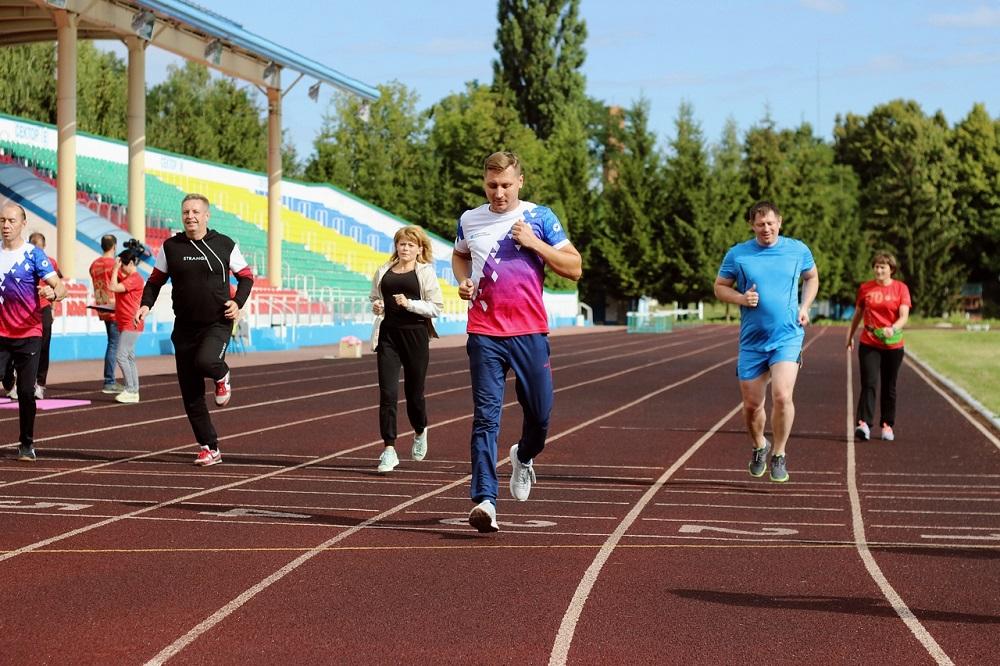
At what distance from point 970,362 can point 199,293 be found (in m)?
23.7

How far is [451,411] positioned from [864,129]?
306ft

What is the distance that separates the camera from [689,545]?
7.45 metres

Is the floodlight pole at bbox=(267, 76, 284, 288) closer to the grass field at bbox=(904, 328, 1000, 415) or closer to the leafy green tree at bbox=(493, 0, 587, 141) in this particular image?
the grass field at bbox=(904, 328, 1000, 415)

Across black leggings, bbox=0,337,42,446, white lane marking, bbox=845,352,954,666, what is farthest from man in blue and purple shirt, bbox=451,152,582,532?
black leggings, bbox=0,337,42,446

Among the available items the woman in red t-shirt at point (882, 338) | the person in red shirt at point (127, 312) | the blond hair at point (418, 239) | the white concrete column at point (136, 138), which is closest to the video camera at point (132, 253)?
the person in red shirt at point (127, 312)

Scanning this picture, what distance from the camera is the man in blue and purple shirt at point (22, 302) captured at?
1077 centimetres

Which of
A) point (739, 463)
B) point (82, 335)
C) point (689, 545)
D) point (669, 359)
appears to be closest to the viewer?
point (689, 545)

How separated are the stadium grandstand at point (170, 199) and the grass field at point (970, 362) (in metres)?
14.9

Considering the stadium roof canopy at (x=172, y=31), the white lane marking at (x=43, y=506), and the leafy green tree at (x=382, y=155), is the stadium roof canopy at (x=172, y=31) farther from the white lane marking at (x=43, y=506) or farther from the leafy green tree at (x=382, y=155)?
the leafy green tree at (x=382, y=155)

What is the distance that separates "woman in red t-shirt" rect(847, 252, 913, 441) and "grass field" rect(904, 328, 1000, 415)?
3065 millimetres

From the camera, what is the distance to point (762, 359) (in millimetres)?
10039

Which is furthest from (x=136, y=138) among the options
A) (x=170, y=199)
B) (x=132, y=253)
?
(x=132, y=253)

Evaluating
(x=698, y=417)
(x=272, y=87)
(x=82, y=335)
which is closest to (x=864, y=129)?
(x=272, y=87)

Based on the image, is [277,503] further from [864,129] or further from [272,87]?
[864,129]
